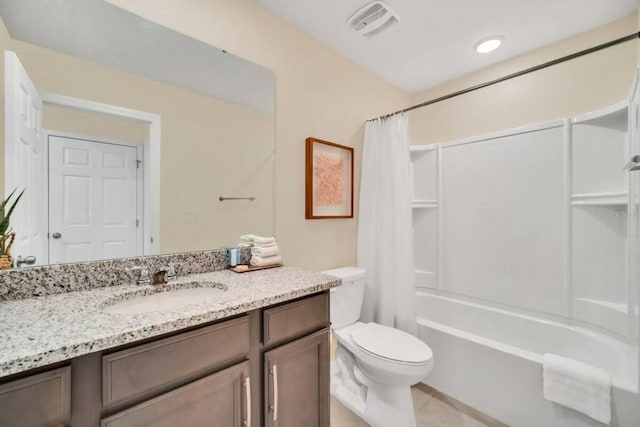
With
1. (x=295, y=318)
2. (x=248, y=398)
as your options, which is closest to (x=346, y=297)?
(x=295, y=318)

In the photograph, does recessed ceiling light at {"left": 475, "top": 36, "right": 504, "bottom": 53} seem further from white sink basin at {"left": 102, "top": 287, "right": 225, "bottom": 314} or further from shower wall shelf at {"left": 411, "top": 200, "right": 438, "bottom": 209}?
white sink basin at {"left": 102, "top": 287, "right": 225, "bottom": 314}

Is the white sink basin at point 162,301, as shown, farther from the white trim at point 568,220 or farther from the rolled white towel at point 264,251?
the white trim at point 568,220

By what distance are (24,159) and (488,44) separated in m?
2.70

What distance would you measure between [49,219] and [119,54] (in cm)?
74

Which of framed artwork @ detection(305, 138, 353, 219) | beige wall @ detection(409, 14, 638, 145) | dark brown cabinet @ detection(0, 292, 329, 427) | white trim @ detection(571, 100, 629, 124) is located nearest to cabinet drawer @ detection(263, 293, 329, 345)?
dark brown cabinet @ detection(0, 292, 329, 427)

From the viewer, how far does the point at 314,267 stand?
1.91 metres

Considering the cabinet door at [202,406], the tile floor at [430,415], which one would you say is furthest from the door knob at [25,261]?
the tile floor at [430,415]

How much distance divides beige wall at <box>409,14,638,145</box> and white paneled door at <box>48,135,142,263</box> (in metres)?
2.52

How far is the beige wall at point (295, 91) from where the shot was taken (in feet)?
4.60

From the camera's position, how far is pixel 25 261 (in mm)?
966

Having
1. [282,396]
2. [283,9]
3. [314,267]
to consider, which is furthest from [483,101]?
[282,396]

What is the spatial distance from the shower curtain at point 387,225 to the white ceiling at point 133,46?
92 cm

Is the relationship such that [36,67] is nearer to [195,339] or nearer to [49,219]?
[49,219]

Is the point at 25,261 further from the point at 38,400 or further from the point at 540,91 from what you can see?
the point at 540,91
